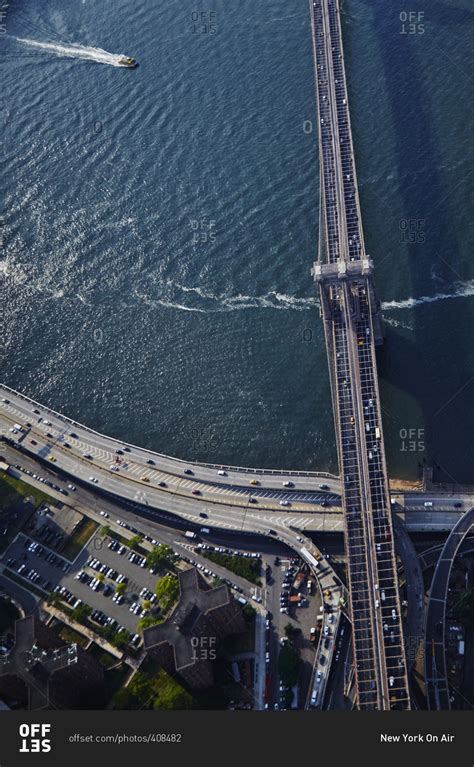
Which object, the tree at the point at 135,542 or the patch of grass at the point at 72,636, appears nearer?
the patch of grass at the point at 72,636

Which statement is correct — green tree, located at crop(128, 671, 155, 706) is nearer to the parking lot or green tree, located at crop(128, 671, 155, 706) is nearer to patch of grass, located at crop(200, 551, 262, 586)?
the parking lot

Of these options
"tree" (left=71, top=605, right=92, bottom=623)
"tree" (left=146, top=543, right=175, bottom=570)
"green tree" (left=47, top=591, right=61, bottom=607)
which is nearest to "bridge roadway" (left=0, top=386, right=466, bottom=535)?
"tree" (left=146, top=543, right=175, bottom=570)

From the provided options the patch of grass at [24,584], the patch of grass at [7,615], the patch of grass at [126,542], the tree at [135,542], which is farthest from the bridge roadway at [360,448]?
the patch of grass at [7,615]

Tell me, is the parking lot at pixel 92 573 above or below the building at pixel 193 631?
above

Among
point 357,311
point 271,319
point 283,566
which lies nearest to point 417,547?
point 283,566

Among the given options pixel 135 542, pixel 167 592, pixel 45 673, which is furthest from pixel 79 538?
pixel 45 673

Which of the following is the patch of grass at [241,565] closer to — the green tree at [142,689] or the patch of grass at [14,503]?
the green tree at [142,689]

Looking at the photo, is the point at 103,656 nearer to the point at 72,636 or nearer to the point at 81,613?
the point at 72,636

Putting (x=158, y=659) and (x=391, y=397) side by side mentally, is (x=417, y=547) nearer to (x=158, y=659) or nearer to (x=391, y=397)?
(x=391, y=397)
